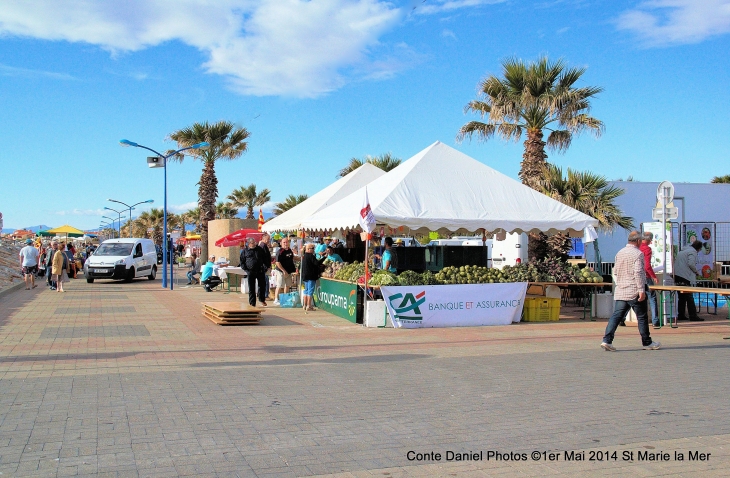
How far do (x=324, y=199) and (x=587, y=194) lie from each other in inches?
325

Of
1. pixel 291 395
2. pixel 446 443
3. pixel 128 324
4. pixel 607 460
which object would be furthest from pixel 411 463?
pixel 128 324

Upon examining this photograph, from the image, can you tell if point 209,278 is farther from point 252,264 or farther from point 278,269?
point 252,264

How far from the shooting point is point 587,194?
67.3ft

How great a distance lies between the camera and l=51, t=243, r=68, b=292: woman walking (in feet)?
71.2

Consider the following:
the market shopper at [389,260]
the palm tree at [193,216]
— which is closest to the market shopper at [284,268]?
the market shopper at [389,260]

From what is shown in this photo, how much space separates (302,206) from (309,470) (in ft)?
57.3

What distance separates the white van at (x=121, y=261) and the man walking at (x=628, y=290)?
73.4 feet

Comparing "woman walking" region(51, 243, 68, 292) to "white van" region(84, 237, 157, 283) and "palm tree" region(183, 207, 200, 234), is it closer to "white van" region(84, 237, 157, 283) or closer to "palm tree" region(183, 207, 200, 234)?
"white van" region(84, 237, 157, 283)

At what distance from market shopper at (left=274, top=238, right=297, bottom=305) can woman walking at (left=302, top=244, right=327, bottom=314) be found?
4.10ft

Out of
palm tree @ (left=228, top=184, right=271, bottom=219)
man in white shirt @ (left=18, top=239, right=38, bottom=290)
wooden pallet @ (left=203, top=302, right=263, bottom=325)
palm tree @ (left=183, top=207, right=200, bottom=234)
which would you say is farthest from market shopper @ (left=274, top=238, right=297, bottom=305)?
palm tree @ (left=183, top=207, right=200, bottom=234)

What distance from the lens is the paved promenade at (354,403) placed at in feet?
16.2

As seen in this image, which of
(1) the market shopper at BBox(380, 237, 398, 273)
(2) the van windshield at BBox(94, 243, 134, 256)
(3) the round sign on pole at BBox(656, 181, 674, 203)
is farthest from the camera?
(2) the van windshield at BBox(94, 243, 134, 256)

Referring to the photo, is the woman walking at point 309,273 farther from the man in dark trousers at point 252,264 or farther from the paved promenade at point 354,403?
the paved promenade at point 354,403

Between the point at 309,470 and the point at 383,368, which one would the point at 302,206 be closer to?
the point at 383,368
